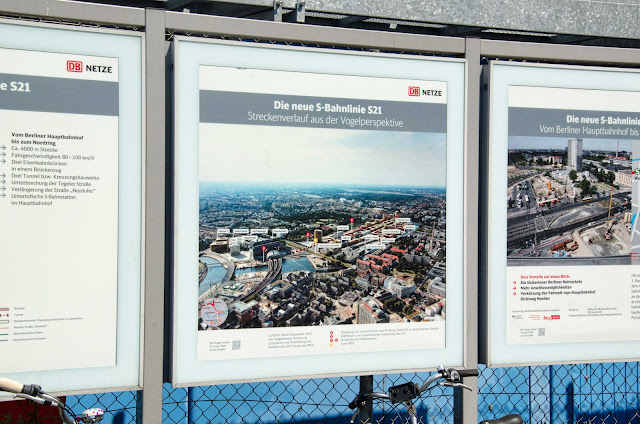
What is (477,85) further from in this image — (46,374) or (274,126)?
(46,374)

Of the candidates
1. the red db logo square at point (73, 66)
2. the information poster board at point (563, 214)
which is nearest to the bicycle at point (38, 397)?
the red db logo square at point (73, 66)

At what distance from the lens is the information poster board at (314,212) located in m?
3.27

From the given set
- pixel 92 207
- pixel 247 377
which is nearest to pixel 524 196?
pixel 247 377

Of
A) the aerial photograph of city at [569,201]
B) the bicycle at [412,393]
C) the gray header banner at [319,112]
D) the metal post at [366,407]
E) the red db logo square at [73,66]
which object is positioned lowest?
the metal post at [366,407]

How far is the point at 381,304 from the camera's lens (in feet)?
11.5

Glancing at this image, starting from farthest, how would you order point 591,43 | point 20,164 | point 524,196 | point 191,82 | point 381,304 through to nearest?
point 591,43
point 524,196
point 381,304
point 191,82
point 20,164

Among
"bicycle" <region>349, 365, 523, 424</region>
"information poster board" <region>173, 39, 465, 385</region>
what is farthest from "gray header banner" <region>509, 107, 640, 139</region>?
"bicycle" <region>349, 365, 523, 424</region>

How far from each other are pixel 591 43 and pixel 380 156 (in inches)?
81.9

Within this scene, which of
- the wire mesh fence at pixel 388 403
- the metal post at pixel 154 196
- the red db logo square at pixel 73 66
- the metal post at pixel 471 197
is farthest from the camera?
the wire mesh fence at pixel 388 403

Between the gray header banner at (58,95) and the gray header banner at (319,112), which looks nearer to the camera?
the gray header banner at (58,95)

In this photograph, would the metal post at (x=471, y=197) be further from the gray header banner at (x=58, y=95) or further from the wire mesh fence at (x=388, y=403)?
the gray header banner at (x=58, y=95)

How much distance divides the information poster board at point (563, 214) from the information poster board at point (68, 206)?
205 centimetres

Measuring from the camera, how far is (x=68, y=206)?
3072 millimetres

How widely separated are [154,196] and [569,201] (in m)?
2.43
